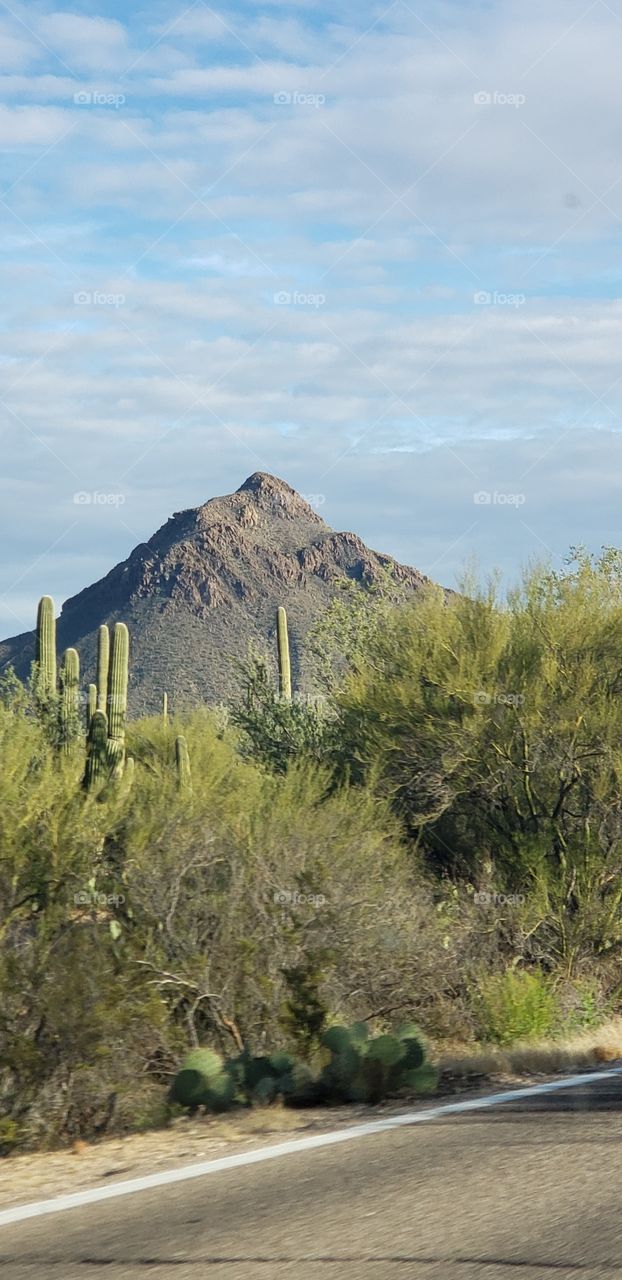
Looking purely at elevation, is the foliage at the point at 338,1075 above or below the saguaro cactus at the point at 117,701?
below

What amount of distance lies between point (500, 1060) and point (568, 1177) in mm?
3805

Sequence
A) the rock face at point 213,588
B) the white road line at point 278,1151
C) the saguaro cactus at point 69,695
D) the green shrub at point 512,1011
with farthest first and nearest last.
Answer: the rock face at point 213,588
the saguaro cactus at point 69,695
the green shrub at point 512,1011
the white road line at point 278,1151

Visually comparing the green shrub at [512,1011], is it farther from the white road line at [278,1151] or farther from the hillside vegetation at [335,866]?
the white road line at [278,1151]

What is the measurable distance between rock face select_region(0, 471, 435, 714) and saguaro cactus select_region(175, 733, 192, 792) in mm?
40725

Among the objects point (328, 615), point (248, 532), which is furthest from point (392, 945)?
point (248, 532)

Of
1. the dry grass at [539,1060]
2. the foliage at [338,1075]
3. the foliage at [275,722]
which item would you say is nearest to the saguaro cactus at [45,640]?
the foliage at [275,722]

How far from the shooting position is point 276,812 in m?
15.5

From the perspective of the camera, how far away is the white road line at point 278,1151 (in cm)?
627

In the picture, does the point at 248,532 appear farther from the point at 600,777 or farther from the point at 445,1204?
the point at 445,1204

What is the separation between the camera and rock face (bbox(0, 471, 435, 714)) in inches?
2657

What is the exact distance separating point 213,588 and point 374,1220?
2977 inches

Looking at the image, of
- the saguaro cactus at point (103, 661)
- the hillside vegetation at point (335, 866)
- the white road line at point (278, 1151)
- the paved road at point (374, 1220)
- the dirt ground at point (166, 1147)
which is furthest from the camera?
the saguaro cactus at point (103, 661)

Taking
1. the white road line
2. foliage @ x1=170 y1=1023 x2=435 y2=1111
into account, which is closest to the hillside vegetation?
foliage @ x1=170 y1=1023 x2=435 y2=1111

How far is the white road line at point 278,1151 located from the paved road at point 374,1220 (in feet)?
0.39
